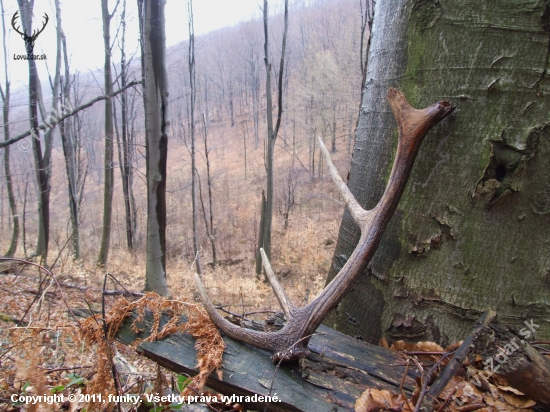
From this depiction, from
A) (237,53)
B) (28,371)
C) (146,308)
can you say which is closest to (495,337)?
(146,308)

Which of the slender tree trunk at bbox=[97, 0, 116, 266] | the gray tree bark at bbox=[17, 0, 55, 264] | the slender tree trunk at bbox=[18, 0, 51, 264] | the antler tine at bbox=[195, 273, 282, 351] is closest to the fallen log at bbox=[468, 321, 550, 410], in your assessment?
the antler tine at bbox=[195, 273, 282, 351]

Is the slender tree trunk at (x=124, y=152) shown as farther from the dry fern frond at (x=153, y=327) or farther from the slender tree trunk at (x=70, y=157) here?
the dry fern frond at (x=153, y=327)

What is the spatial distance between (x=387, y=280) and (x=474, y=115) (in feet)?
2.09

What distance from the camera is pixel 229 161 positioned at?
31.5 metres

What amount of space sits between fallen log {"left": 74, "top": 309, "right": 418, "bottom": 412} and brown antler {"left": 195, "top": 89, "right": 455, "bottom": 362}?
0.17ft

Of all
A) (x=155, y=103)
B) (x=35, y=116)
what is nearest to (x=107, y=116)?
(x=35, y=116)

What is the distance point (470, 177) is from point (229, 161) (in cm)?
3102

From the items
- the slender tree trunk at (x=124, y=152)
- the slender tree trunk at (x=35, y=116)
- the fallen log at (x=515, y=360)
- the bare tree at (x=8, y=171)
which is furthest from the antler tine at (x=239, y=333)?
the bare tree at (x=8, y=171)

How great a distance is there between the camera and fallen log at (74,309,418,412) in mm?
1008

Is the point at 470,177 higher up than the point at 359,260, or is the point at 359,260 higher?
the point at 470,177

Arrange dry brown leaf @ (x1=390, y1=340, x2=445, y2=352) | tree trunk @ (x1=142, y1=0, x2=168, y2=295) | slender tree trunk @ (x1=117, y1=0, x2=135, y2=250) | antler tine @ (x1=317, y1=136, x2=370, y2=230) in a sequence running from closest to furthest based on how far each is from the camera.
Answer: dry brown leaf @ (x1=390, y1=340, x2=445, y2=352) < antler tine @ (x1=317, y1=136, x2=370, y2=230) < tree trunk @ (x1=142, y1=0, x2=168, y2=295) < slender tree trunk @ (x1=117, y1=0, x2=135, y2=250)

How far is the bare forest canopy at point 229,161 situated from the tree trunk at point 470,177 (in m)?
4.44

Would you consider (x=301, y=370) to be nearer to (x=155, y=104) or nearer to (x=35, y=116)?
(x=155, y=104)

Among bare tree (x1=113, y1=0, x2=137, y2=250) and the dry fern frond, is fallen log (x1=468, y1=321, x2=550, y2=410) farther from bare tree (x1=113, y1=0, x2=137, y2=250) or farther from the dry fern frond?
bare tree (x1=113, y1=0, x2=137, y2=250)
